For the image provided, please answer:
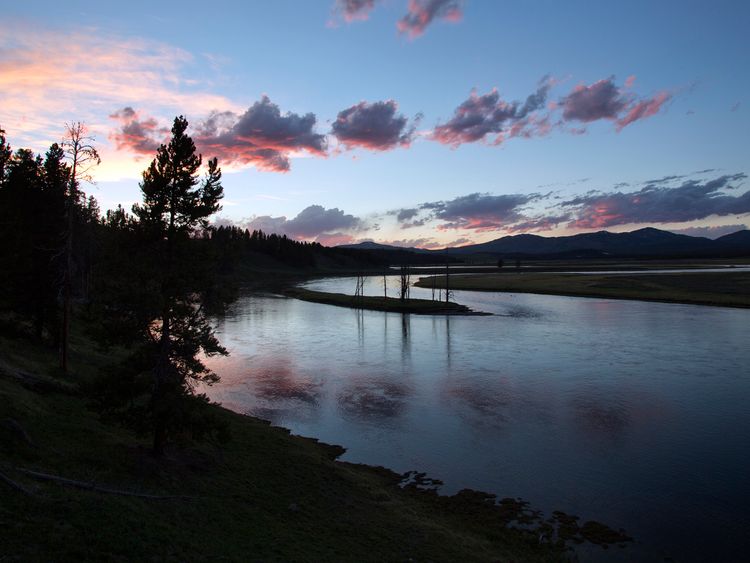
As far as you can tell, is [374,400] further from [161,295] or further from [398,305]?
[398,305]

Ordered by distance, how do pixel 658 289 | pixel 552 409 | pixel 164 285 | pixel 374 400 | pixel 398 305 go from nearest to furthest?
pixel 164 285
pixel 552 409
pixel 374 400
pixel 398 305
pixel 658 289

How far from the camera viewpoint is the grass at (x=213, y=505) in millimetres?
12492

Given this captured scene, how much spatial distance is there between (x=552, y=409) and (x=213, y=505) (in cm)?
2487

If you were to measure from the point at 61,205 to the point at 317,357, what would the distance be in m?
28.6

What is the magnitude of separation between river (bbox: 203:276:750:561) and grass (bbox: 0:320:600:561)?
10.3 feet

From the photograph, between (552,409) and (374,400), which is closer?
(552,409)

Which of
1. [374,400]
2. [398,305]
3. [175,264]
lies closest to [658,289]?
[398,305]

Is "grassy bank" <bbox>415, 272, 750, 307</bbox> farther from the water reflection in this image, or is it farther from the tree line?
the tree line

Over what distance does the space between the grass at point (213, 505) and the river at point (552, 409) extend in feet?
10.3

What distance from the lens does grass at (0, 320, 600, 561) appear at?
41.0 ft

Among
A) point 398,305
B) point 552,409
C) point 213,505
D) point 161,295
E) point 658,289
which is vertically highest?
point 161,295

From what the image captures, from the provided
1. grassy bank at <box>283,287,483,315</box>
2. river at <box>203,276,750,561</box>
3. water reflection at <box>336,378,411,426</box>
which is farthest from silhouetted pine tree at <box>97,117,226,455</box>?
grassy bank at <box>283,287,483,315</box>

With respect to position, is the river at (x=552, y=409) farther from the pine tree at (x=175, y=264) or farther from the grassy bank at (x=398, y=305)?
the grassy bank at (x=398, y=305)

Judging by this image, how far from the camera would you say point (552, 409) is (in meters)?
34.4
